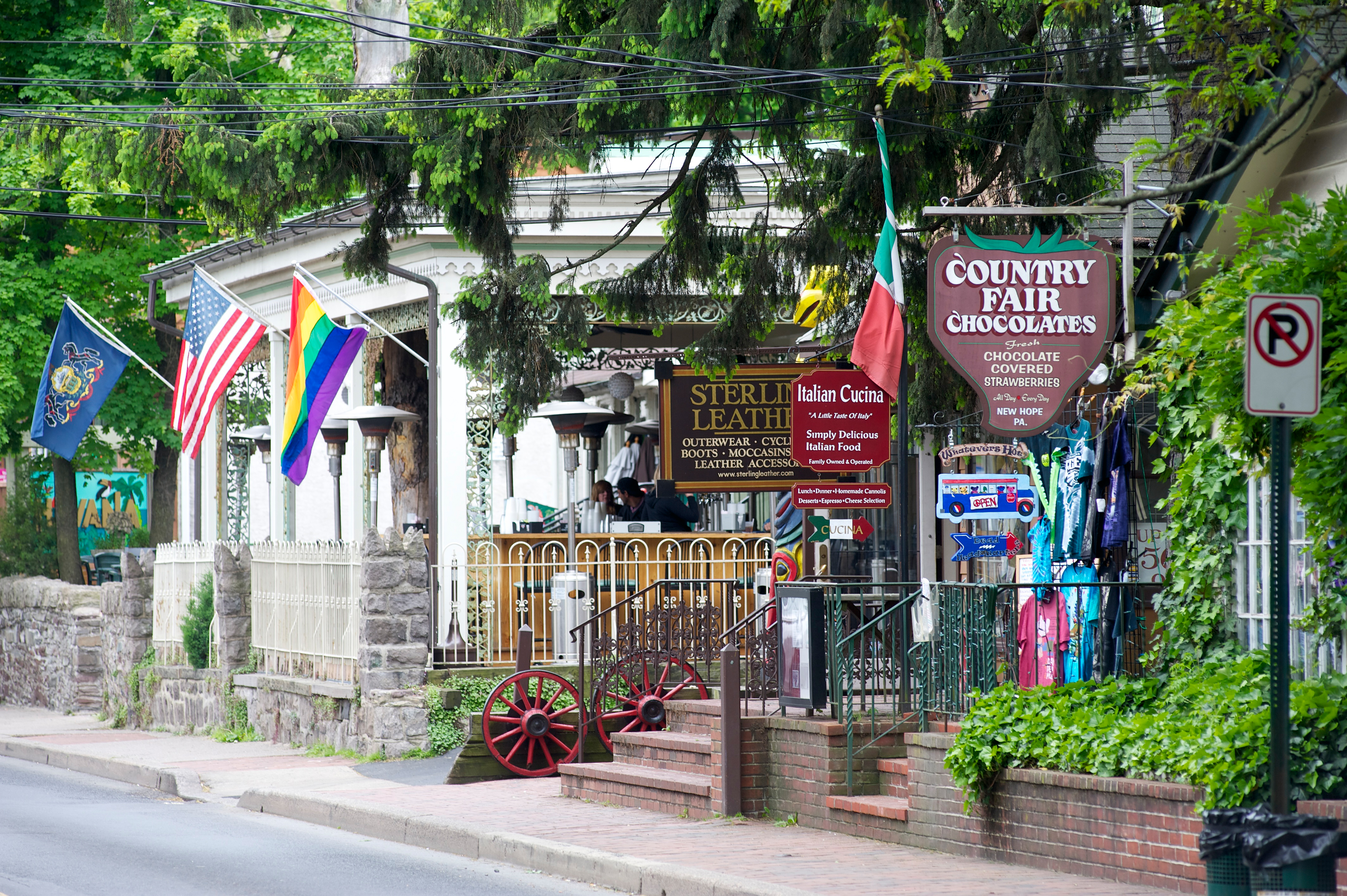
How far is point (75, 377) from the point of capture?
22656mm

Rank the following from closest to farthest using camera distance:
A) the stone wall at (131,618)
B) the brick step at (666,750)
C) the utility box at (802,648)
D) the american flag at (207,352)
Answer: the utility box at (802,648) < the brick step at (666,750) < the american flag at (207,352) < the stone wall at (131,618)

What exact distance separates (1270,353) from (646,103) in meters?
8.33

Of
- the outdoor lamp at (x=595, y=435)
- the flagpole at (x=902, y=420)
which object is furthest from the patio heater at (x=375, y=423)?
the flagpole at (x=902, y=420)

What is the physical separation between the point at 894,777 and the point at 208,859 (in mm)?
4738

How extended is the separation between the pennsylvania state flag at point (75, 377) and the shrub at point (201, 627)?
10.5 feet

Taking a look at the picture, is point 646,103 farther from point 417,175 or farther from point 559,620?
point 559,620

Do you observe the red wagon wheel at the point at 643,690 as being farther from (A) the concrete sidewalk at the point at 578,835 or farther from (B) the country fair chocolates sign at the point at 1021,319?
(B) the country fair chocolates sign at the point at 1021,319

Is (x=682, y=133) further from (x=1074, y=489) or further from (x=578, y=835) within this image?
(x=578, y=835)

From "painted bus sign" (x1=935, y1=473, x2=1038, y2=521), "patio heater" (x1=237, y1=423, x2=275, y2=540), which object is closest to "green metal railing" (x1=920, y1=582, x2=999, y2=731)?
"painted bus sign" (x1=935, y1=473, x2=1038, y2=521)

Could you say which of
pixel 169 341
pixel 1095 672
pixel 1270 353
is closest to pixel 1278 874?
pixel 1270 353

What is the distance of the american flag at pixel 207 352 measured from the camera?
63.0 ft

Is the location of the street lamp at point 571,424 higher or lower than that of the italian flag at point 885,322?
lower

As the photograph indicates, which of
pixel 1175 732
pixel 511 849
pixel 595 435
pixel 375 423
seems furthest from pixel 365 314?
pixel 1175 732

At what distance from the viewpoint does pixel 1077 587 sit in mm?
10938
